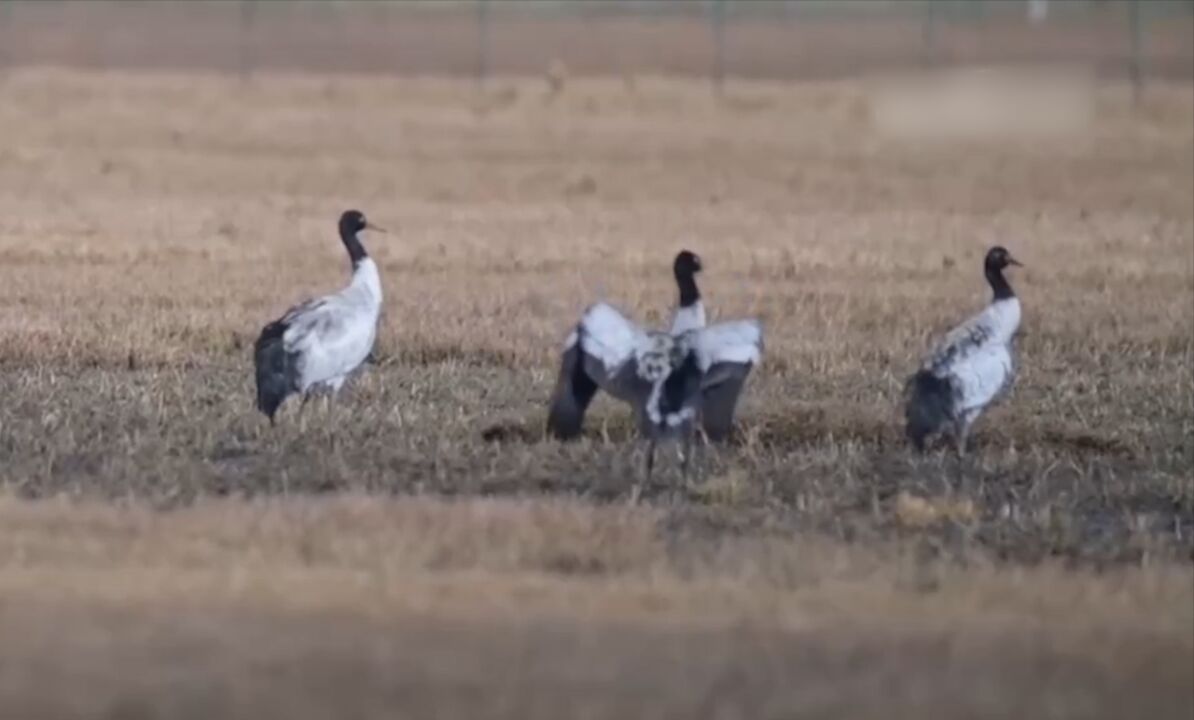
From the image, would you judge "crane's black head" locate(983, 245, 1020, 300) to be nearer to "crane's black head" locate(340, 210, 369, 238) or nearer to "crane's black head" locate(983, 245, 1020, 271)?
"crane's black head" locate(983, 245, 1020, 271)

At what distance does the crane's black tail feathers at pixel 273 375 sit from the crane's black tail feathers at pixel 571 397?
4.93 feet

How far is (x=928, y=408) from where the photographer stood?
13.4 metres

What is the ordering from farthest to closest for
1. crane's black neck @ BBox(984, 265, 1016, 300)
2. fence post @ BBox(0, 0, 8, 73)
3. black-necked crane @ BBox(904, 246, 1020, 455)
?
1. fence post @ BBox(0, 0, 8, 73)
2. crane's black neck @ BBox(984, 265, 1016, 300)
3. black-necked crane @ BBox(904, 246, 1020, 455)

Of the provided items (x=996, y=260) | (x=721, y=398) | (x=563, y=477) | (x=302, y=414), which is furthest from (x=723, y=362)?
(x=996, y=260)

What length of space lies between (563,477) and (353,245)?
4335 mm

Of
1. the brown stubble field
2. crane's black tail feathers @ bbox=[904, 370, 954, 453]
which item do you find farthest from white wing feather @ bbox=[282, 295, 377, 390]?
crane's black tail feathers @ bbox=[904, 370, 954, 453]

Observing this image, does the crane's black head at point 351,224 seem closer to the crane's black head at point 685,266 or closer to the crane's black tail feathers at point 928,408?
the crane's black head at point 685,266

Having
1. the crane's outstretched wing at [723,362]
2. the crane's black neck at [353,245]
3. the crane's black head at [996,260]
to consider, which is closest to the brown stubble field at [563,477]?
the crane's outstretched wing at [723,362]

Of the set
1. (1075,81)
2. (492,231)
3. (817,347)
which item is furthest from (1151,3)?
(817,347)

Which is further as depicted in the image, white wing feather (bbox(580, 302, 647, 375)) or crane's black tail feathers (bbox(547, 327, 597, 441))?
crane's black tail feathers (bbox(547, 327, 597, 441))

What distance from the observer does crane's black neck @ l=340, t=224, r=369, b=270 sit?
16109 mm

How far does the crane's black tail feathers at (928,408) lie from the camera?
44.0 feet

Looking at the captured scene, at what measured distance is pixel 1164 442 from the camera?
1402 centimetres

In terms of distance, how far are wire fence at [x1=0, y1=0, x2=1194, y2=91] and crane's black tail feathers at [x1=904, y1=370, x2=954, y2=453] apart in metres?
24.8
